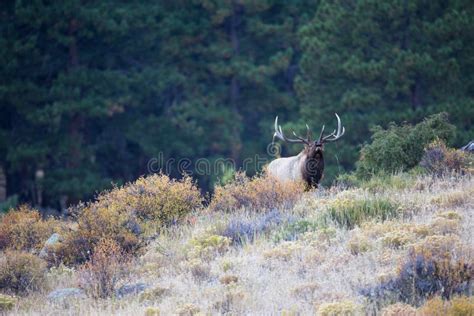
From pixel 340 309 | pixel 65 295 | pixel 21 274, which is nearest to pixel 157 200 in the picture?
pixel 21 274

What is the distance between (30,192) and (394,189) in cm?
1997

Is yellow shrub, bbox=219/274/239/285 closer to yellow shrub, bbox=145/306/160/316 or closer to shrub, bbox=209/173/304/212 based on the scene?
yellow shrub, bbox=145/306/160/316

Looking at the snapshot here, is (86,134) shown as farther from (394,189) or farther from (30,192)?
(394,189)

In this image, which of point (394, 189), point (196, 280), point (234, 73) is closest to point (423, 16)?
point (234, 73)

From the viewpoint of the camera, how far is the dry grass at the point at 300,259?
7.65 m

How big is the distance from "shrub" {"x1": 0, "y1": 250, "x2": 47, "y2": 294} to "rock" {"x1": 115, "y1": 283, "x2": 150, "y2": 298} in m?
1.25

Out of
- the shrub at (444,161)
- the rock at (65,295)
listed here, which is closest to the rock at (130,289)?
the rock at (65,295)

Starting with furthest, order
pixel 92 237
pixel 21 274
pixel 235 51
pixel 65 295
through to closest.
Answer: pixel 235 51 < pixel 92 237 < pixel 21 274 < pixel 65 295

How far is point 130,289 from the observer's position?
8.88 m

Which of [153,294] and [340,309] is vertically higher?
[340,309]

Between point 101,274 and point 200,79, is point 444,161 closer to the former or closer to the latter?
point 101,274

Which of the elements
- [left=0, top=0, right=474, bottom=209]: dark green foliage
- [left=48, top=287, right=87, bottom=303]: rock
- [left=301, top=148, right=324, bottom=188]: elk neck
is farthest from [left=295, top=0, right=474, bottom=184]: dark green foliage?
[left=48, top=287, right=87, bottom=303]: rock

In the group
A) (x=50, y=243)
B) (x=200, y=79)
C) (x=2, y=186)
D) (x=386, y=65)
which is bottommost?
(x=2, y=186)

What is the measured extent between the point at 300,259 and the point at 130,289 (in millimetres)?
1989
